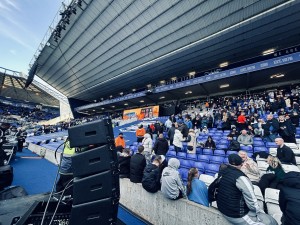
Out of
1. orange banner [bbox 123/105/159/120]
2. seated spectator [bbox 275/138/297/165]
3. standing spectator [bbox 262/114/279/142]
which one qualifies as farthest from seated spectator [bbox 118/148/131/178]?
orange banner [bbox 123/105/159/120]

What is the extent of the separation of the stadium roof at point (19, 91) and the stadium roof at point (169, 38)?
14.0 metres

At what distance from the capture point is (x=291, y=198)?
6.40 ft

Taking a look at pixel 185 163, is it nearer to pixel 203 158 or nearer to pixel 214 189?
pixel 203 158

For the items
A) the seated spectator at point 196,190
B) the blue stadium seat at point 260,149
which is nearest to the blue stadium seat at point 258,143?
the blue stadium seat at point 260,149

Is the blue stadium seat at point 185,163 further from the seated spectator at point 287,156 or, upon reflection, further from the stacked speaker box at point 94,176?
the stacked speaker box at point 94,176

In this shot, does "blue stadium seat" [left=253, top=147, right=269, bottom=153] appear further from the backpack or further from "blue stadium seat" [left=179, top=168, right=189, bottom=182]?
the backpack

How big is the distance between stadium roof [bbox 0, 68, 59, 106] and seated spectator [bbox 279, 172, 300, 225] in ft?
144

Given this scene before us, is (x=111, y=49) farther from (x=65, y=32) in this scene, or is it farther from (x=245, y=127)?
(x=245, y=127)

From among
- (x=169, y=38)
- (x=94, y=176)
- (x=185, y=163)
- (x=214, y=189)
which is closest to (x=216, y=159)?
(x=185, y=163)

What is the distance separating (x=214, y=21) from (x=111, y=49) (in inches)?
477

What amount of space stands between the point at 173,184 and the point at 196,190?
434 mm

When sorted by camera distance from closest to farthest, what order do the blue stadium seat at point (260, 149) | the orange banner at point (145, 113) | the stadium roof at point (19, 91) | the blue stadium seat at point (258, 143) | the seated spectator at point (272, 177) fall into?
the seated spectator at point (272, 177), the blue stadium seat at point (260, 149), the blue stadium seat at point (258, 143), the orange banner at point (145, 113), the stadium roof at point (19, 91)

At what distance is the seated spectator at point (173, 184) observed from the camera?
3410 millimetres

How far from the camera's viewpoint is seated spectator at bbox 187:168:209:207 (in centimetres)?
322
